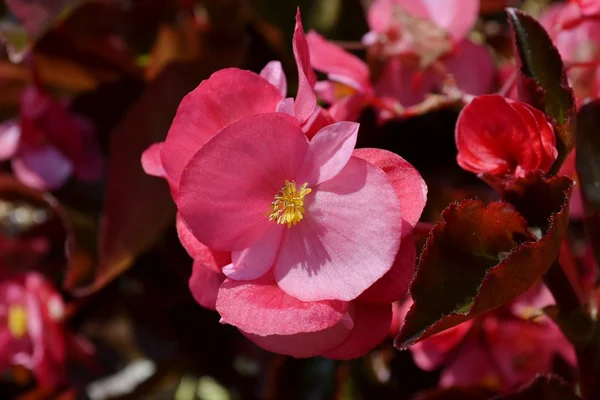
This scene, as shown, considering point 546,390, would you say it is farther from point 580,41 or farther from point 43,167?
point 43,167

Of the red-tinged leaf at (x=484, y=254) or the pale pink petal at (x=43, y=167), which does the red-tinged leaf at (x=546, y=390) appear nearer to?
the red-tinged leaf at (x=484, y=254)

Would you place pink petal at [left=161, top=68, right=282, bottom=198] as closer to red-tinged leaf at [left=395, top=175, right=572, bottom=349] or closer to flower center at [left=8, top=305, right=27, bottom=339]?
red-tinged leaf at [left=395, top=175, right=572, bottom=349]

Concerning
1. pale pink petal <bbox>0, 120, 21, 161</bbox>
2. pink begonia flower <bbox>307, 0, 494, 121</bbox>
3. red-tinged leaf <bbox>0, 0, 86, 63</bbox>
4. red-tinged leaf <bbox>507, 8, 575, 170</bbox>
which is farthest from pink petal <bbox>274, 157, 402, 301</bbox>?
pale pink petal <bbox>0, 120, 21, 161</bbox>

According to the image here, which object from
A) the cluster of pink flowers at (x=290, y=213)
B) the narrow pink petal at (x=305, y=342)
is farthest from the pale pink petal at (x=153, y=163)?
the narrow pink petal at (x=305, y=342)

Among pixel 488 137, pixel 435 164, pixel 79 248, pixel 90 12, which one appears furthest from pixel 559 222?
pixel 90 12

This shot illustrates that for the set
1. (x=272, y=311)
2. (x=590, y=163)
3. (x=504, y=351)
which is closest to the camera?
(x=272, y=311)

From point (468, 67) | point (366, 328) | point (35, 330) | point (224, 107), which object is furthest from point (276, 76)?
point (35, 330)
